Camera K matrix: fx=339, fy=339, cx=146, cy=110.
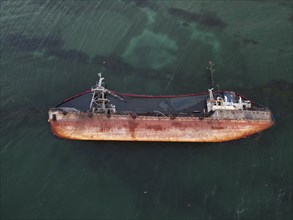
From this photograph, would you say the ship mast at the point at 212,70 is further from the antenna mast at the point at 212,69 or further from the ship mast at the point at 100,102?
the ship mast at the point at 100,102

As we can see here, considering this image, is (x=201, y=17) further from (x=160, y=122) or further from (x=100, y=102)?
(x=100, y=102)

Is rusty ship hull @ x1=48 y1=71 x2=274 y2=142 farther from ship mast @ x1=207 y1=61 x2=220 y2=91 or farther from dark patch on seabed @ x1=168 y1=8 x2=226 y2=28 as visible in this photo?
dark patch on seabed @ x1=168 y1=8 x2=226 y2=28

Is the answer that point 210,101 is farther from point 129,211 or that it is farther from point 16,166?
point 16,166

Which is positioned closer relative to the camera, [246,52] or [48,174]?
[48,174]

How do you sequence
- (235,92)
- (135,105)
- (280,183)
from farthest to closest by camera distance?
(235,92) → (135,105) → (280,183)

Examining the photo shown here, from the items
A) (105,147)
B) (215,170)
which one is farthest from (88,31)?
(215,170)

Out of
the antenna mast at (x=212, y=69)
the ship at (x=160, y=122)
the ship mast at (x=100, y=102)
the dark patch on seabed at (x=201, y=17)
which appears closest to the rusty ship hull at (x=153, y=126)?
the ship at (x=160, y=122)
